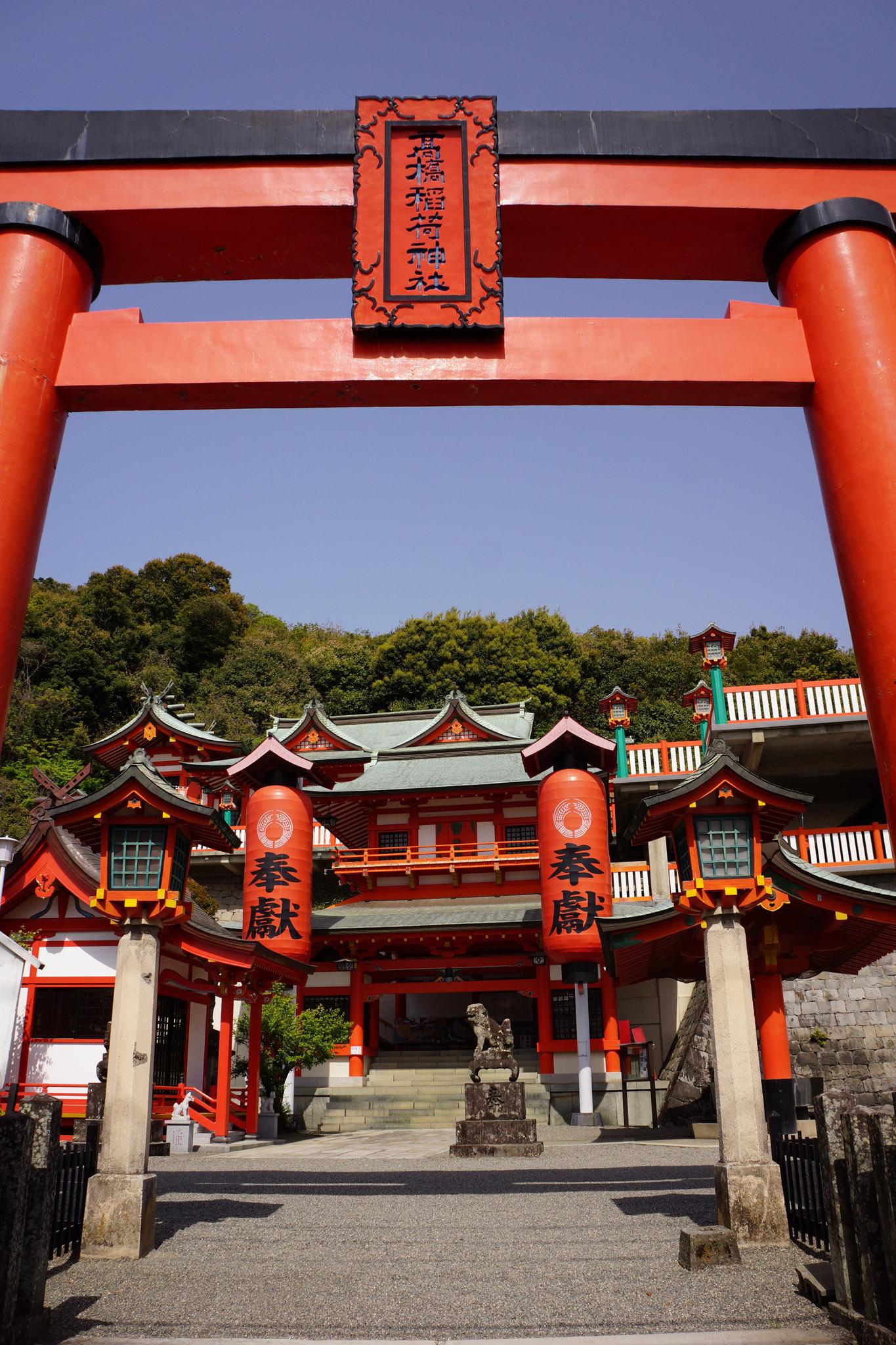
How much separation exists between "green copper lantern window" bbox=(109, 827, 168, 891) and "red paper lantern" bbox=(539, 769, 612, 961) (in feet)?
38.7

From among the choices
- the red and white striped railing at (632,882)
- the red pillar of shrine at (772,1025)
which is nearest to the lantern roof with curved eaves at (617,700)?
the red and white striped railing at (632,882)

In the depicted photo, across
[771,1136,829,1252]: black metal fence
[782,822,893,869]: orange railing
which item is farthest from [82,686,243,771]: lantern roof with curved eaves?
[771,1136,829,1252]: black metal fence

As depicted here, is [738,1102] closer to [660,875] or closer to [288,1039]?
[288,1039]

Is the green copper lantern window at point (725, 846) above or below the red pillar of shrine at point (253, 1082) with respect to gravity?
above

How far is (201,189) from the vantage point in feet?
22.0

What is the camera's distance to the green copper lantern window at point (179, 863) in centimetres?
857

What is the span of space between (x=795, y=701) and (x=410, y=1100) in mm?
13346

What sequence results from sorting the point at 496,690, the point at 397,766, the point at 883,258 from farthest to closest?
1. the point at 496,690
2. the point at 397,766
3. the point at 883,258

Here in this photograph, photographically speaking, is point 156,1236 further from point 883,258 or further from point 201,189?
point 883,258

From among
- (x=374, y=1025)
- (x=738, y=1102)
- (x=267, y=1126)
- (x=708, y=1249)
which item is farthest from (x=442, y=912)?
(x=708, y=1249)

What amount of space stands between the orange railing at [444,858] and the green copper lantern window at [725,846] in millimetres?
16128

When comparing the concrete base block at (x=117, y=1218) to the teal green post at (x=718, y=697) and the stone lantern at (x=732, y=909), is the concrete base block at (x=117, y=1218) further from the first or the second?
the teal green post at (x=718, y=697)

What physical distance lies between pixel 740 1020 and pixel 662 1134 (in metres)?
11.9

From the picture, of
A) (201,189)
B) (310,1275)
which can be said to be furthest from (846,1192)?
(201,189)
